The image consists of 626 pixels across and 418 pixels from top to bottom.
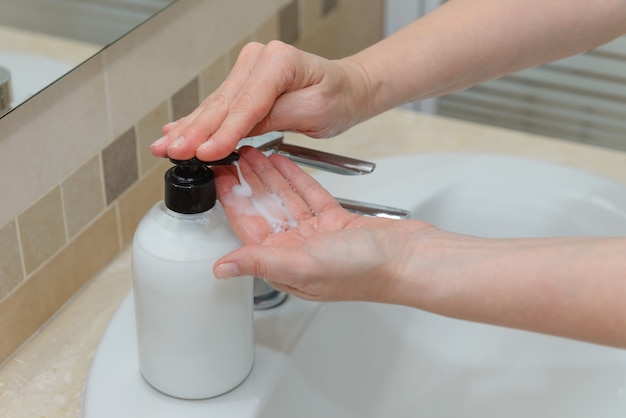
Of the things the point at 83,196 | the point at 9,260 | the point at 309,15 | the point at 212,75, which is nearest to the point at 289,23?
the point at 309,15

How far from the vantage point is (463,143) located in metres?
1.08

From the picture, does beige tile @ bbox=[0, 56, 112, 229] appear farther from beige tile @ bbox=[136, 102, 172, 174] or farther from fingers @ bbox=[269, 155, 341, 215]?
fingers @ bbox=[269, 155, 341, 215]

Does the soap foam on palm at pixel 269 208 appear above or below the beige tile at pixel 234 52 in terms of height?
above

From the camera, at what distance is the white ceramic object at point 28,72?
27.8 inches

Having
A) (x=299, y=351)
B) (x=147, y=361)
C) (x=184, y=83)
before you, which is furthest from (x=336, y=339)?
(x=184, y=83)

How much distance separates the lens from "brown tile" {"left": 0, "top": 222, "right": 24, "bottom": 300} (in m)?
0.73

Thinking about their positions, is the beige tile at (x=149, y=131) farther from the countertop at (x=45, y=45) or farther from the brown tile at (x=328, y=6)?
the brown tile at (x=328, y=6)

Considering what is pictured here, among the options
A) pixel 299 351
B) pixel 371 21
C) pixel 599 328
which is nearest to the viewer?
pixel 599 328

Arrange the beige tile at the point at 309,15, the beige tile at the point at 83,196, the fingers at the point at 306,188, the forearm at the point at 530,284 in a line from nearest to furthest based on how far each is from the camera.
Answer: the forearm at the point at 530,284 → the fingers at the point at 306,188 → the beige tile at the point at 83,196 → the beige tile at the point at 309,15

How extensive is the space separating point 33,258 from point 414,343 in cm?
36

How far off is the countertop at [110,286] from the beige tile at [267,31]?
12 centimetres

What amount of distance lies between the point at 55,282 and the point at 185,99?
0.25 m

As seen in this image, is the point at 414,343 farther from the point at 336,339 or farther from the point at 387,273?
the point at 387,273

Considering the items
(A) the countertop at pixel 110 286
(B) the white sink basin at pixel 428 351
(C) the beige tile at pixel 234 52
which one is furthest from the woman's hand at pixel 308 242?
(C) the beige tile at pixel 234 52
